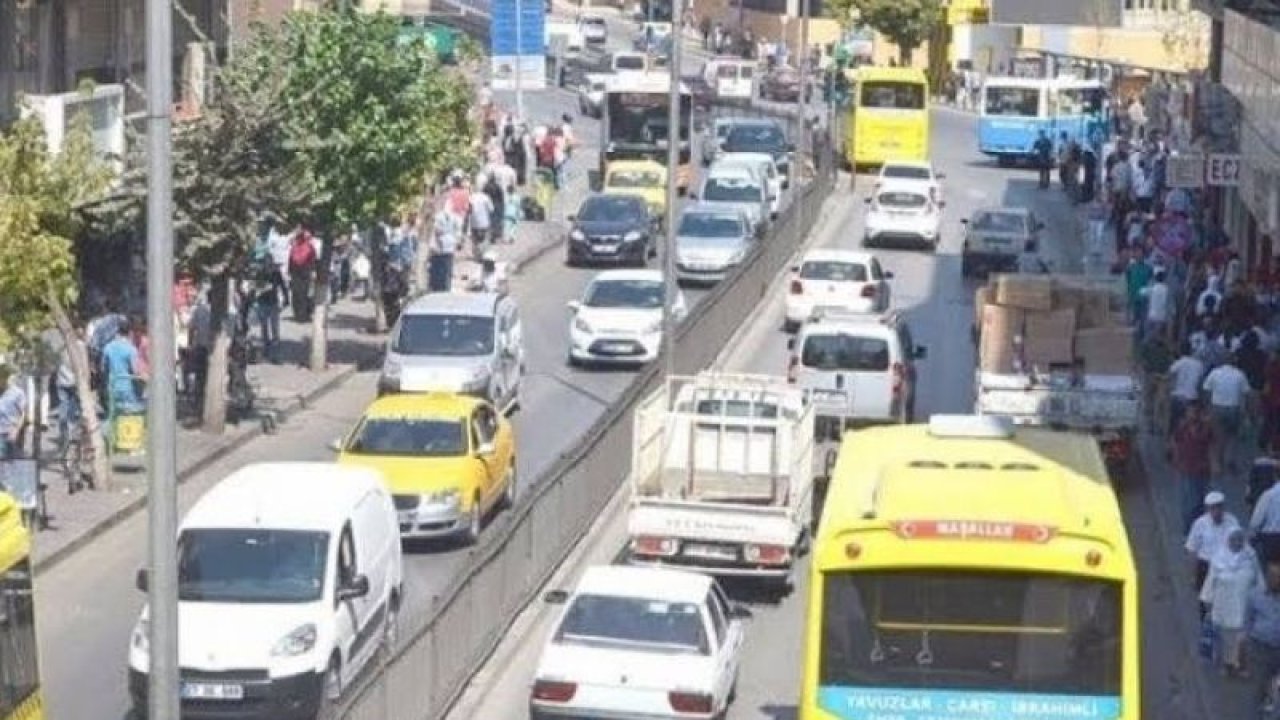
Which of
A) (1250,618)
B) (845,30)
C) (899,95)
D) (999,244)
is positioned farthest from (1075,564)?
(845,30)

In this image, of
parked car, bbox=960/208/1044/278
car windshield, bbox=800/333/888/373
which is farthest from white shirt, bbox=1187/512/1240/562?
parked car, bbox=960/208/1044/278

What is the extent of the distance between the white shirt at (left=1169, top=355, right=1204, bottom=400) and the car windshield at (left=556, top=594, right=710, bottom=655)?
1272 cm

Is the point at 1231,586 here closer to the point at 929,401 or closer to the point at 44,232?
the point at 44,232

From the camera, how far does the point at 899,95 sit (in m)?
75.8

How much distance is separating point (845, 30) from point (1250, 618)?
84796mm

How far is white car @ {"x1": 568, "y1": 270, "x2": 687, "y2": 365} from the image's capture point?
44750 millimetres

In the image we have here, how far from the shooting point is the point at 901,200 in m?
60.9

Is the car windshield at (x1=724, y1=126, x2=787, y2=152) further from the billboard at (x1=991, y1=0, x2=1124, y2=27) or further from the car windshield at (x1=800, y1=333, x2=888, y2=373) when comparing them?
Answer: the car windshield at (x1=800, y1=333, x2=888, y2=373)

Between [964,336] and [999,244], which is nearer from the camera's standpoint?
[964,336]

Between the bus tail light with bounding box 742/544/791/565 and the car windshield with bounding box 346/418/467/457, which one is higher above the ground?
the car windshield with bounding box 346/418/467/457

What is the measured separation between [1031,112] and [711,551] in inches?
2115

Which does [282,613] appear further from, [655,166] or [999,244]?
[655,166]

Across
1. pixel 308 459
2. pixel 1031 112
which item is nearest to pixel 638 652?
pixel 308 459

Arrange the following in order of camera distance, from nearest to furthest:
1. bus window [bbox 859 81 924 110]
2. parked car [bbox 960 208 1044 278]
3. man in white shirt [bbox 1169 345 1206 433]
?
man in white shirt [bbox 1169 345 1206 433] < parked car [bbox 960 208 1044 278] < bus window [bbox 859 81 924 110]
